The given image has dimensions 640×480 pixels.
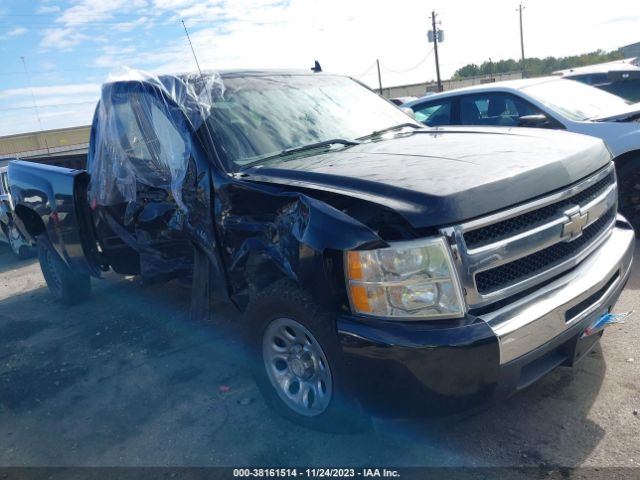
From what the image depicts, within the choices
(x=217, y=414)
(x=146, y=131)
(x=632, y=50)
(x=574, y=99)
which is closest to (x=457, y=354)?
(x=217, y=414)

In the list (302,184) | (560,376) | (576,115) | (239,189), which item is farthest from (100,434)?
(576,115)

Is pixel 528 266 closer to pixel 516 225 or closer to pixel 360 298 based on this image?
pixel 516 225

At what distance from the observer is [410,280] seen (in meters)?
2.28

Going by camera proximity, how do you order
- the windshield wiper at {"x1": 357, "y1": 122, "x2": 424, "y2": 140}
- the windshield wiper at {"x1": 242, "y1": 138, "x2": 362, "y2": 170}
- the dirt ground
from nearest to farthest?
the dirt ground → the windshield wiper at {"x1": 242, "y1": 138, "x2": 362, "y2": 170} → the windshield wiper at {"x1": 357, "y1": 122, "x2": 424, "y2": 140}

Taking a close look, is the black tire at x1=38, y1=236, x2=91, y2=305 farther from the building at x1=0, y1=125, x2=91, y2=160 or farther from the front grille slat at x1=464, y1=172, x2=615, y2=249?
the building at x1=0, y1=125, x2=91, y2=160

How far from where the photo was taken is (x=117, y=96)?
4.20 meters

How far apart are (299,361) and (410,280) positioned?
2.97 ft

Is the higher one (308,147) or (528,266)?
(308,147)

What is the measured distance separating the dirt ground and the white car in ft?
4.34

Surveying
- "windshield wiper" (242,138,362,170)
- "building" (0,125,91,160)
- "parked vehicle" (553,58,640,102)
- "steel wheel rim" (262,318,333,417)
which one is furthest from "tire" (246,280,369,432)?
"building" (0,125,91,160)

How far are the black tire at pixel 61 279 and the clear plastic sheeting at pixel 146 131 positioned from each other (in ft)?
4.86

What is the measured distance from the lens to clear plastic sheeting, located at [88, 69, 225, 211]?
3.53m

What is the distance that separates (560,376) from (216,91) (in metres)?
2.86

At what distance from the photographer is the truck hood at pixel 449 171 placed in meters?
2.31
